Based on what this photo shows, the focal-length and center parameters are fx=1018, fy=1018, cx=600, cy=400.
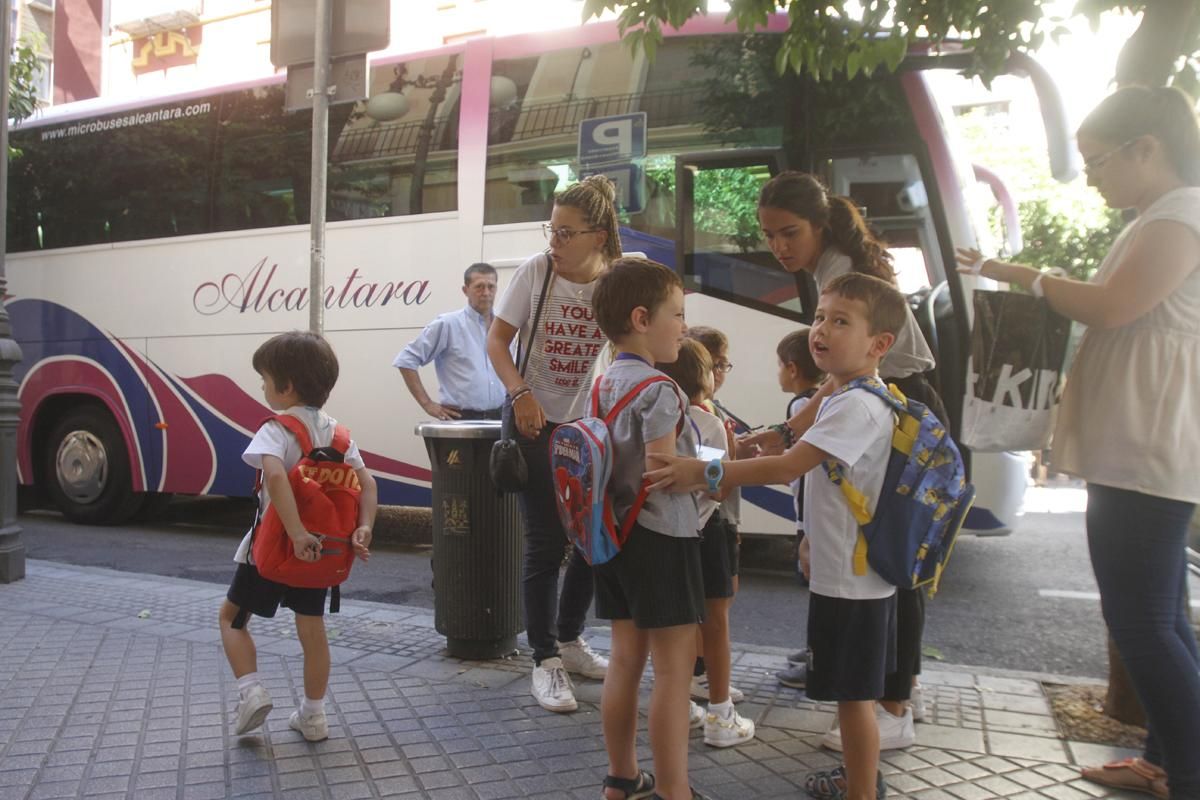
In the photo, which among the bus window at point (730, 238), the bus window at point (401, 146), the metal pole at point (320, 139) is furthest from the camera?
the bus window at point (401, 146)

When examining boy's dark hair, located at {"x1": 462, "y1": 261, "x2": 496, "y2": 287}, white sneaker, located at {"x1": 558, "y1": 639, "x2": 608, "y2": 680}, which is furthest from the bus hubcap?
white sneaker, located at {"x1": 558, "y1": 639, "x2": 608, "y2": 680}

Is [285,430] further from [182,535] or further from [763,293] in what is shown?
[182,535]

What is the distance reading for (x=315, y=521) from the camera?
127 inches

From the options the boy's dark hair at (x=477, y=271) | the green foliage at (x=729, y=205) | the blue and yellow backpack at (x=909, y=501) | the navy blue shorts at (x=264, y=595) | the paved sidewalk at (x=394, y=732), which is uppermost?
the green foliage at (x=729, y=205)

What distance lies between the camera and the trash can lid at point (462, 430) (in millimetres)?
4266

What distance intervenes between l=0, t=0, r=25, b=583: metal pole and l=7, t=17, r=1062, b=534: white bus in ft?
7.36

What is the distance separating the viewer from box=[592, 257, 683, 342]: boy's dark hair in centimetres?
269

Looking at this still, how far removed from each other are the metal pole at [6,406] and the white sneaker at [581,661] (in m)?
3.79

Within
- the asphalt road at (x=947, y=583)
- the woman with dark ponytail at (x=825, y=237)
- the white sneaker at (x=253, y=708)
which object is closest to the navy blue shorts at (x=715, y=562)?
the woman with dark ponytail at (x=825, y=237)

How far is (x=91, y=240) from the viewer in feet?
30.3

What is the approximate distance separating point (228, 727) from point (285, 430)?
42.1 inches

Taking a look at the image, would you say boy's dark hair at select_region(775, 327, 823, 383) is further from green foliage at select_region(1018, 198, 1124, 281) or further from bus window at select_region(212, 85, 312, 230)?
green foliage at select_region(1018, 198, 1124, 281)

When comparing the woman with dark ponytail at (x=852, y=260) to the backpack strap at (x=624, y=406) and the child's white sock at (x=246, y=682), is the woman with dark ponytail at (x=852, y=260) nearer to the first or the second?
the backpack strap at (x=624, y=406)

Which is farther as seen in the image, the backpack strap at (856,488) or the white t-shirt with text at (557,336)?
the white t-shirt with text at (557,336)
